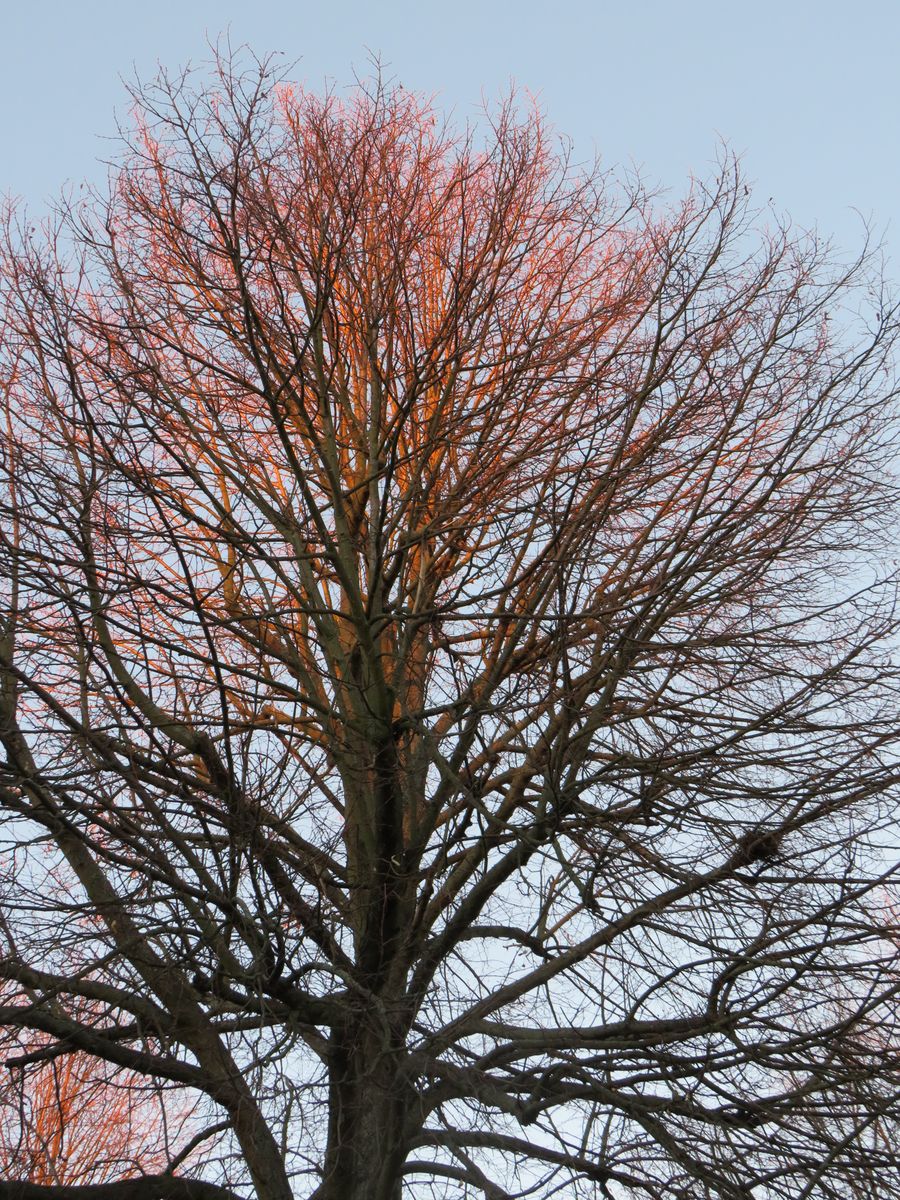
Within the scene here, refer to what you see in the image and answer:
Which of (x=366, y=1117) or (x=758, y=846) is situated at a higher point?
(x=758, y=846)

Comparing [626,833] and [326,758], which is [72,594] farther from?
[626,833]

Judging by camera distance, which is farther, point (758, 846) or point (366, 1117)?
point (366, 1117)

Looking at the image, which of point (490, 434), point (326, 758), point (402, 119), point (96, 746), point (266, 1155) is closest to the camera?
point (96, 746)

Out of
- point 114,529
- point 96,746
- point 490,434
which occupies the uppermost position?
point 490,434

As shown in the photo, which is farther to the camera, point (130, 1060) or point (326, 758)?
point (326, 758)

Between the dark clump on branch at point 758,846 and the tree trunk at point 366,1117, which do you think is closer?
the dark clump on branch at point 758,846

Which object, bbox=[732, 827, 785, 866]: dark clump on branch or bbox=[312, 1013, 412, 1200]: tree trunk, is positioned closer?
bbox=[732, 827, 785, 866]: dark clump on branch

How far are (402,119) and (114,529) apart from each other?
129 inches

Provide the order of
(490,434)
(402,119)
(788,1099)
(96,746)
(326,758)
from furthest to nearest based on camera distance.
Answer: (402,119) → (490,434) → (326,758) → (788,1099) → (96,746)

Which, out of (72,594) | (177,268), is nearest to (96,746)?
(72,594)

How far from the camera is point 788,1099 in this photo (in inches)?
168

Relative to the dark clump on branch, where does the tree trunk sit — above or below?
below

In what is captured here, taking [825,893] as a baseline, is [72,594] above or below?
above

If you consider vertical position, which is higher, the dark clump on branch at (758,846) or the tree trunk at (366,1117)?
the dark clump on branch at (758,846)
